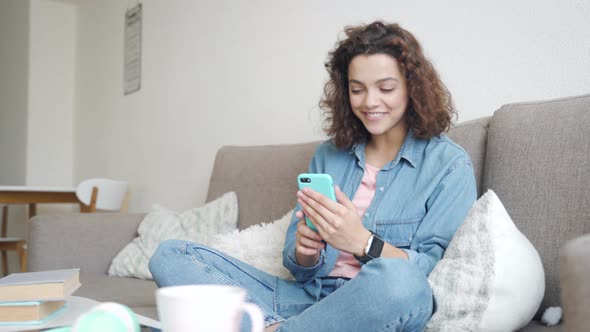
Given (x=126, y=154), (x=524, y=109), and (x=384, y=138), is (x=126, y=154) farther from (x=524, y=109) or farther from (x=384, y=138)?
(x=524, y=109)

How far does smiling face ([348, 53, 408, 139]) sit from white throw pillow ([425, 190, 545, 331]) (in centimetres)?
39

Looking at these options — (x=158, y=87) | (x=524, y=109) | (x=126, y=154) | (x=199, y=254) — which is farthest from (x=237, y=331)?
(x=126, y=154)

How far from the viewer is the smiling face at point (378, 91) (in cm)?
132

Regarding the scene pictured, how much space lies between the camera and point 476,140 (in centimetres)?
139

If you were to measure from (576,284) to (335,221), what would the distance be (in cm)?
68

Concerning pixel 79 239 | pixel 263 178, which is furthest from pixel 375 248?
pixel 79 239

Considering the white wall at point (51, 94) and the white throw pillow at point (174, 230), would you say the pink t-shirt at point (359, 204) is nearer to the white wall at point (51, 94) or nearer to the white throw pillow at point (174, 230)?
the white throw pillow at point (174, 230)

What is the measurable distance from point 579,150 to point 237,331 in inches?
36.6

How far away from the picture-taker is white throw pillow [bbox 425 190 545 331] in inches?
37.1

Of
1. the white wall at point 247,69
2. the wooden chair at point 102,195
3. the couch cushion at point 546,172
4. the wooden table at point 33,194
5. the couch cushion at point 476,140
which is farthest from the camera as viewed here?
the wooden chair at point 102,195

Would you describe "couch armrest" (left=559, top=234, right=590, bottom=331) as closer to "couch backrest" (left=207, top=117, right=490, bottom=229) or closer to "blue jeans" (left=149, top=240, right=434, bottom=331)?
"blue jeans" (left=149, top=240, right=434, bottom=331)

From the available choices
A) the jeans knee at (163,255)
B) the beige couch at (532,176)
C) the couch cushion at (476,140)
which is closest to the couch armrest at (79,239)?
the beige couch at (532,176)

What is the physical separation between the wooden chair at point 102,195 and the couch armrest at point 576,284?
9.57 ft

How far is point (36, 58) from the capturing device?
4258 millimetres
